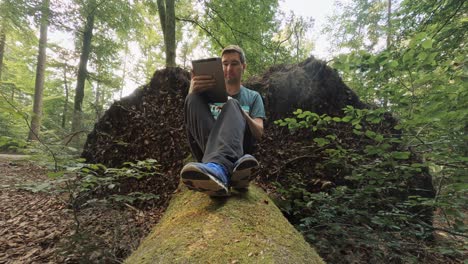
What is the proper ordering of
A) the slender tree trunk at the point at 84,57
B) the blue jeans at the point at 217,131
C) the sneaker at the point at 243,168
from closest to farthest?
the sneaker at the point at 243,168 < the blue jeans at the point at 217,131 < the slender tree trunk at the point at 84,57

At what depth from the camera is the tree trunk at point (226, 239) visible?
1033 mm

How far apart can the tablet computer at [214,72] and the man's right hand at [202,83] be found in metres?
0.03

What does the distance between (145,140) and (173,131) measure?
49cm

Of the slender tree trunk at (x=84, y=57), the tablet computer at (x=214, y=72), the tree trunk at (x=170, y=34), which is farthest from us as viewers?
the slender tree trunk at (x=84, y=57)

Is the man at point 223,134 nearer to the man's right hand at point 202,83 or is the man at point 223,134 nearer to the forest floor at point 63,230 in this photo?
the man's right hand at point 202,83

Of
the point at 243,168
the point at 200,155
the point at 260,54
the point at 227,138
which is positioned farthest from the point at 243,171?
the point at 260,54

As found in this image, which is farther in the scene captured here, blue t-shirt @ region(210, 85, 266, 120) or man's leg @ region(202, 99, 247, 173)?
blue t-shirt @ region(210, 85, 266, 120)

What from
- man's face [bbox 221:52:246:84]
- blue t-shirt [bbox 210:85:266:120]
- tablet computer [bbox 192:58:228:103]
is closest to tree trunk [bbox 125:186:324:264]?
tablet computer [bbox 192:58:228:103]

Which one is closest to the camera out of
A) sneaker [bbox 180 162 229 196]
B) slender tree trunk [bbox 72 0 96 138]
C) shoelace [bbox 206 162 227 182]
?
sneaker [bbox 180 162 229 196]

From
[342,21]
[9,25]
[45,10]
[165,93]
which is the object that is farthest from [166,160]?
[342,21]

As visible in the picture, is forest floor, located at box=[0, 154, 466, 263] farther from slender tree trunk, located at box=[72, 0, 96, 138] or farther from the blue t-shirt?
slender tree trunk, located at box=[72, 0, 96, 138]

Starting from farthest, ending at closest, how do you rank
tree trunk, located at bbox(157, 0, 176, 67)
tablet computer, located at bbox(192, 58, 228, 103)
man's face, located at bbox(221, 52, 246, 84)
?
tree trunk, located at bbox(157, 0, 176, 67)
man's face, located at bbox(221, 52, 246, 84)
tablet computer, located at bbox(192, 58, 228, 103)

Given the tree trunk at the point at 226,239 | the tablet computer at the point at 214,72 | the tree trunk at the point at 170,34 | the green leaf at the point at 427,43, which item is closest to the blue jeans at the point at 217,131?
the tablet computer at the point at 214,72

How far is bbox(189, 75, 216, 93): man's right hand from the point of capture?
6.41ft
